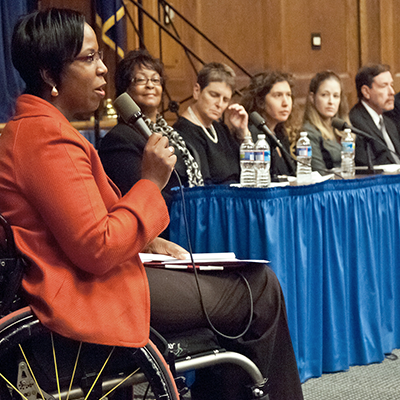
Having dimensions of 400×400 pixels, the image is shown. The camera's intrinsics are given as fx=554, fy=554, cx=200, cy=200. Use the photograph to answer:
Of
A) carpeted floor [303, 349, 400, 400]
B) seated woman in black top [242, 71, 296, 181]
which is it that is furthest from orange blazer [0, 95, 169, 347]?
seated woman in black top [242, 71, 296, 181]

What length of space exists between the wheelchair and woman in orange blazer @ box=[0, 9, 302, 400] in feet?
0.10

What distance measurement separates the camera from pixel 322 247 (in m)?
2.03

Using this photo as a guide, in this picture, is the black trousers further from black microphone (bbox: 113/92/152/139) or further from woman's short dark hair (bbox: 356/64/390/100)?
woman's short dark hair (bbox: 356/64/390/100)

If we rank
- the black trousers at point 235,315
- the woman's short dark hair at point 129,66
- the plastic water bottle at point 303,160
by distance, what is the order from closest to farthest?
the black trousers at point 235,315 < the plastic water bottle at point 303,160 < the woman's short dark hair at point 129,66

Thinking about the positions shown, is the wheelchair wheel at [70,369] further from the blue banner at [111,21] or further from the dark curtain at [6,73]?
the blue banner at [111,21]

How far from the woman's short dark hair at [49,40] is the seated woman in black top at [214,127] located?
63.5 inches

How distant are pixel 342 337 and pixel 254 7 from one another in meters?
3.90

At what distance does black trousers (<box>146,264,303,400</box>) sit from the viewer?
4.15 feet

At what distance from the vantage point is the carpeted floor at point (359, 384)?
1.86 m

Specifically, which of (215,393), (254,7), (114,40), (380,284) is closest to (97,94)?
(215,393)

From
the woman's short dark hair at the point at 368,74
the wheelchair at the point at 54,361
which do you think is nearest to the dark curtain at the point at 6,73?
the woman's short dark hair at the point at 368,74

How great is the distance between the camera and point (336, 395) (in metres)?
1.87

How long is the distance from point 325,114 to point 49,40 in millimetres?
2680

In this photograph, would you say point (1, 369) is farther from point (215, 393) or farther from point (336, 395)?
point (336, 395)
